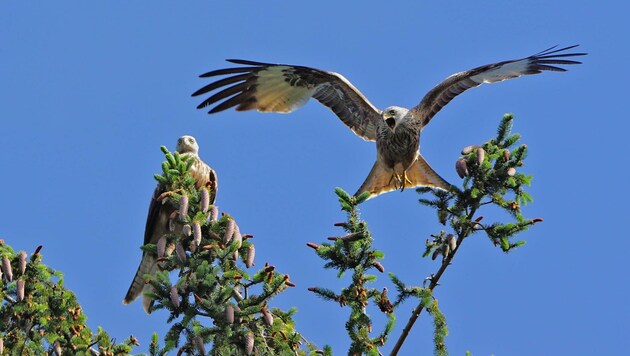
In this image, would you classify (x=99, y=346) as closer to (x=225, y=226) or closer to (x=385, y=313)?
(x=225, y=226)

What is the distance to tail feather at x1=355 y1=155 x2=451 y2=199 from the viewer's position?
11305 mm

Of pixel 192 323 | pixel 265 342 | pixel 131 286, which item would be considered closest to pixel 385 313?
pixel 265 342

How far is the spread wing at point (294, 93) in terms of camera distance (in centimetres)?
1203

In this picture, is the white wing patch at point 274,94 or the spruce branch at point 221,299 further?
the white wing patch at point 274,94

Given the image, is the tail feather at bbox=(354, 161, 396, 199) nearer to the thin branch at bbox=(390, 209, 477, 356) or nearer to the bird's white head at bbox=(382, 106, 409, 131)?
the bird's white head at bbox=(382, 106, 409, 131)

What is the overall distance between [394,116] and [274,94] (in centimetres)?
151

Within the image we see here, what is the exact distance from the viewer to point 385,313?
684cm

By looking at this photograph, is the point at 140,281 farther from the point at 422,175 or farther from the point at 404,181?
the point at 422,175

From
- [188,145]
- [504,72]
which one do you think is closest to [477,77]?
[504,72]

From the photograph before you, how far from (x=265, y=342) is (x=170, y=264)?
96 centimetres

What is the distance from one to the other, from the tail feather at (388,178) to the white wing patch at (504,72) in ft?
3.57

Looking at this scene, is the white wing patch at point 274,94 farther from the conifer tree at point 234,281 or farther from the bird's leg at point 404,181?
the conifer tree at point 234,281

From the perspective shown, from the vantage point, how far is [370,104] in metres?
12.1

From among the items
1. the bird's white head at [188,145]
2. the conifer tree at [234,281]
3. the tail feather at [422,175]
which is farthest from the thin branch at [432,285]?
the bird's white head at [188,145]
